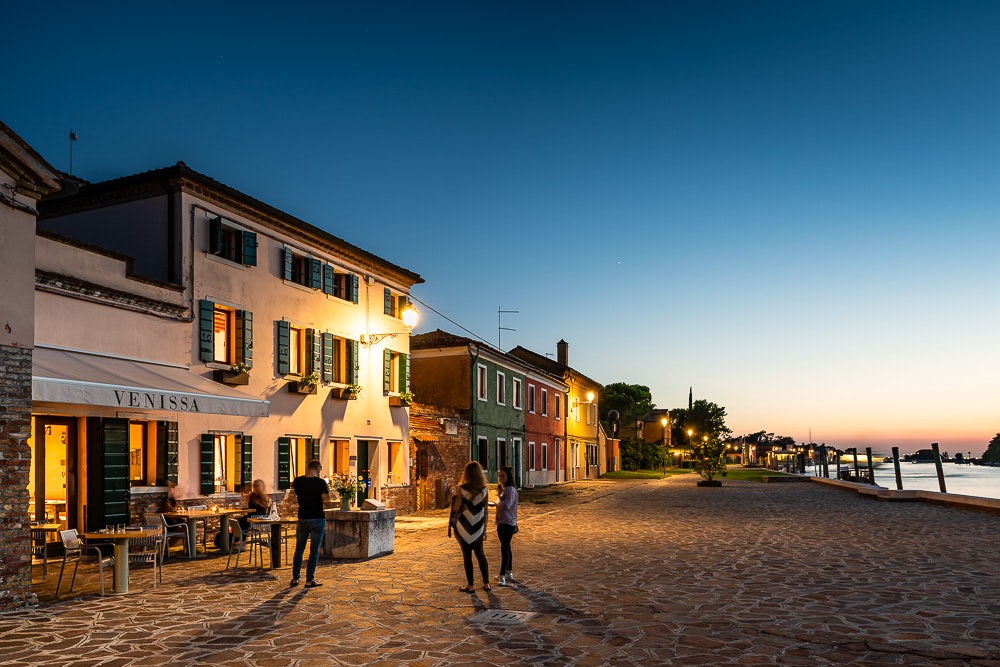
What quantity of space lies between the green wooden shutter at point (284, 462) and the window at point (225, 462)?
1099mm

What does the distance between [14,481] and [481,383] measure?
75.9 ft

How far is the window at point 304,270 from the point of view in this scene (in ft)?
62.7

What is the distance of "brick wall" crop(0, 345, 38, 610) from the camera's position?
8.84 m

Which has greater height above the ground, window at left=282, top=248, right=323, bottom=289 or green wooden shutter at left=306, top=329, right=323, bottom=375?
window at left=282, top=248, right=323, bottom=289

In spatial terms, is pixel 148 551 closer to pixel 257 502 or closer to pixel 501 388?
pixel 257 502

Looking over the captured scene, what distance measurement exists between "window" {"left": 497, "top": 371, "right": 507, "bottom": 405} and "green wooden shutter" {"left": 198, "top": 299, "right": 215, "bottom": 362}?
1855 centimetres

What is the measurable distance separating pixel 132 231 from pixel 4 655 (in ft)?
35.6

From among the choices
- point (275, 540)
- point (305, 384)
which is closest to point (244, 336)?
point (305, 384)

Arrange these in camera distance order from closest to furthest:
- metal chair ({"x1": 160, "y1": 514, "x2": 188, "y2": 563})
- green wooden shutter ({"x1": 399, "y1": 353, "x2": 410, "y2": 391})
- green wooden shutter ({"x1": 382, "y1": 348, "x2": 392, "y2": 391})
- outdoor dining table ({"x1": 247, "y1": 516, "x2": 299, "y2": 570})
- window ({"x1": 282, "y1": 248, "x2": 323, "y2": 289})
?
1. outdoor dining table ({"x1": 247, "y1": 516, "x2": 299, "y2": 570})
2. metal chair ({"x1": 160, "y1": 514, "x2": 188, "y2": 563})
3. window ({"x1": 282, "y1": 248, "x2": 323, "y2": 289})
4. green wooden shutter ({"x1": 382, "y1": 348, "x2": 392, "y2": 391})
5. green wooden shutter ({"x1": 399, "y1": 353, "x2": 410, "y2": 391})

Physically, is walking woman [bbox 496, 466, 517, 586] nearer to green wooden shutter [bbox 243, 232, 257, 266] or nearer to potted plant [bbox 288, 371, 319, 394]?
potted plant [bbox 288, 371, 319, 394]

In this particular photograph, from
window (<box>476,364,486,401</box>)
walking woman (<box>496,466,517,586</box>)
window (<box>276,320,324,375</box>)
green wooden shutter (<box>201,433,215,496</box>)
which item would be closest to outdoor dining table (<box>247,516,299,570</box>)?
walking woman (<box>496,466,517,586</box>)

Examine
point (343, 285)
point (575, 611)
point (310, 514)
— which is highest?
point (343, 285)

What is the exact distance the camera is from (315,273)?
20.0 meters

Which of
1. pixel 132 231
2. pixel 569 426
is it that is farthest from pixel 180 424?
pixel 569 426
